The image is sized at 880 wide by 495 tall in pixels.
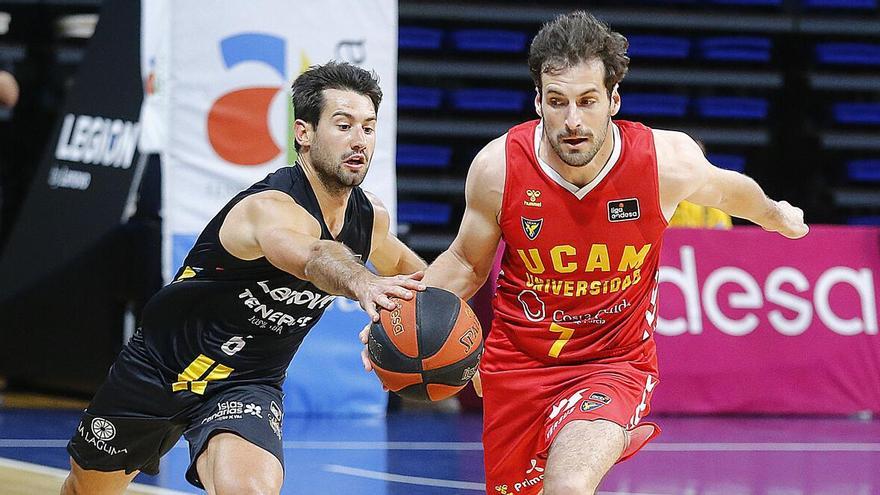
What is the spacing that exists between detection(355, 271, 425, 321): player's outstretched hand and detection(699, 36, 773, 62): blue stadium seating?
10083mm

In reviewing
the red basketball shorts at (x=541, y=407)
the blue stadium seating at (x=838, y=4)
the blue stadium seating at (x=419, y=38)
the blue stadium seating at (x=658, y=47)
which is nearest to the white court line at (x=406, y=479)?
the red basketball shorts at (x=541, y=407)

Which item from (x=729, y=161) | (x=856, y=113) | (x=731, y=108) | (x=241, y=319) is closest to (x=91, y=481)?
(x=241, y=319)

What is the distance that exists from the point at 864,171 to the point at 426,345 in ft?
32.8

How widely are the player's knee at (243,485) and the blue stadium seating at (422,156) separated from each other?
857 centimetres

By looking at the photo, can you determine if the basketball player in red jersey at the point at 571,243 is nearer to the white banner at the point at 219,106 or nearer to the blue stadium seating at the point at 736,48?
the white banner at the point at 219,106

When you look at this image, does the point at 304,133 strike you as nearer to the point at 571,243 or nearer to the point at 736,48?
the point at 571,243

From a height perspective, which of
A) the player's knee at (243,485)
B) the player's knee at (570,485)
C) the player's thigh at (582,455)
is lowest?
the player's knee at (243,485)

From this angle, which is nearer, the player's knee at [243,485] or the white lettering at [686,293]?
the player's knee at [243,485]

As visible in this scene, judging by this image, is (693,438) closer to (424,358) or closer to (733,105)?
(424,358)

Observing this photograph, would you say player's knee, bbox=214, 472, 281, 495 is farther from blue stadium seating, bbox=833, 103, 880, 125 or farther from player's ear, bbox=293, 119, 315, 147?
blue stadium seating, bbox=833, 103, 880, 125

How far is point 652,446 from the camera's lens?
24.5ft

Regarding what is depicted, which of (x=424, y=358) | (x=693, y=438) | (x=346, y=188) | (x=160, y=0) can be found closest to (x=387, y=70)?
(x=160, y=0)

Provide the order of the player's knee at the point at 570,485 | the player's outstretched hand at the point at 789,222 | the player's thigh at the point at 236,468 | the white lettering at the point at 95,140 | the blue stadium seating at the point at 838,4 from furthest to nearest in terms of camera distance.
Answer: the blue stadium seating at the point at 838,4
the white lettering at the point at 95,140
the player's outstretched hand at the point at 789,222
the player's thigh at the point at 236,468
the player's knee at the point at 570,485

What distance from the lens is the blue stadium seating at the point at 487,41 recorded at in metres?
12.6
